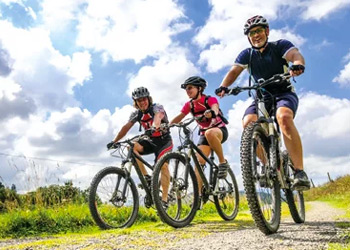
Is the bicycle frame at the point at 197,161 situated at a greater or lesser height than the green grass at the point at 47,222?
greater

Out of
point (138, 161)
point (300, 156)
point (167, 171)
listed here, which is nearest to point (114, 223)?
point (138, 161)

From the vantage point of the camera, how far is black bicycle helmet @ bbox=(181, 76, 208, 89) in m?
7.33

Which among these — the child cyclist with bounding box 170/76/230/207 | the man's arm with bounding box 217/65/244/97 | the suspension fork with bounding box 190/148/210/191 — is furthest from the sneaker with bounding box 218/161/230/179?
the man's arm with bounding box 217/65/244/97

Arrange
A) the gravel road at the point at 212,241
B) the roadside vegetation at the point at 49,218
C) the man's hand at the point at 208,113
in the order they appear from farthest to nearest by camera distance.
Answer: the roadside vegetation at the point at 49,218 → the man's hand at the point at 208,113 → the gravel road at the point at 212,241

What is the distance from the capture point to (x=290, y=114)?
4969mm

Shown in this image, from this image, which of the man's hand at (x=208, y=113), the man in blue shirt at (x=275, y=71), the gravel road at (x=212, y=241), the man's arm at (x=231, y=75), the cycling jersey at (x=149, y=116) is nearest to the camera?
the gravel road at (x=212, y=241)

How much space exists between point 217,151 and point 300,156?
97.3 inches

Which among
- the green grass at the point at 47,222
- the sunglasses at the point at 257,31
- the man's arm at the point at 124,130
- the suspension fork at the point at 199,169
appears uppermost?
the sunglasses at the point at 257,31

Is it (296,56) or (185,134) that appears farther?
(185,134)

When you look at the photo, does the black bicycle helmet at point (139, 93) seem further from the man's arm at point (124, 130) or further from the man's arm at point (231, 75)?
the man's arm at point (231, 75)

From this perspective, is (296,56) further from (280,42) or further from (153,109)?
(153,109)

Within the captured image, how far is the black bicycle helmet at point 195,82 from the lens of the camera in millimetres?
7332

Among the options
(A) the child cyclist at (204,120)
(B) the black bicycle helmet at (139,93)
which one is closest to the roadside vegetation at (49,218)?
(A) the child cyclist at (204,120)

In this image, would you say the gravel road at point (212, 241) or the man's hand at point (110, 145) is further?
the man's hand at point (110, 145)
